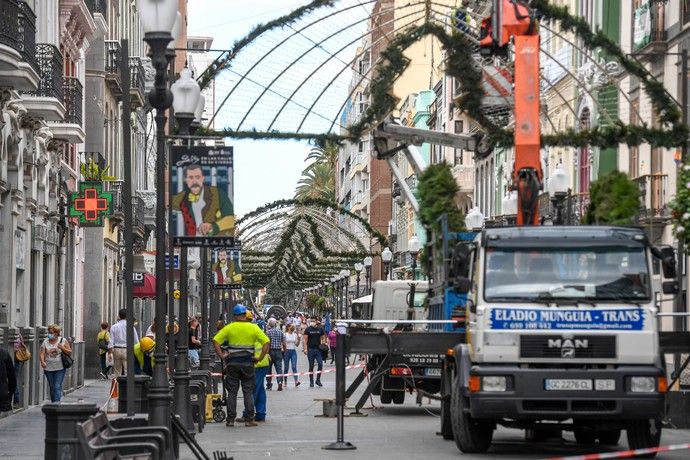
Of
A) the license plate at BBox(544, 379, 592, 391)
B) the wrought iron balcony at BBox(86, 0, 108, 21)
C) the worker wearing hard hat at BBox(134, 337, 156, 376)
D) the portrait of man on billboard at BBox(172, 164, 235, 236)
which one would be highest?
the wrought iron balcony at BBox(86, 0, 108, 21)

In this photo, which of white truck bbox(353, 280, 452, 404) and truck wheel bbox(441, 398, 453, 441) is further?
white truck bbox(353, 280, 452, 404)

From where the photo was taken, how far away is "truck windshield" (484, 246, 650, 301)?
61.7 ft

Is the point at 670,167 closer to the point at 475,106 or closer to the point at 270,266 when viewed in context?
the point at 475,106

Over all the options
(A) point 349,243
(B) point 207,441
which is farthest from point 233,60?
(A) point 349,243

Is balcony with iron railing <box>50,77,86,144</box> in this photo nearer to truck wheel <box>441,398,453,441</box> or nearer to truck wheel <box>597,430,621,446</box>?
truck wheel <box>441,398,453,441</box>

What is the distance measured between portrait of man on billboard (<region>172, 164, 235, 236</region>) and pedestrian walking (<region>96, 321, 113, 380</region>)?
25476 mm

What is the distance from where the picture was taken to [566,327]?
1861cm

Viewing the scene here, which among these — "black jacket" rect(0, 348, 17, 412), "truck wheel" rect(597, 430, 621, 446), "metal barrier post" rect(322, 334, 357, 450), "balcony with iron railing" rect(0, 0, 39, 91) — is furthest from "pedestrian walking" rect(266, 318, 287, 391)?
"truck wheel" rect(597, 430, 621, 446)

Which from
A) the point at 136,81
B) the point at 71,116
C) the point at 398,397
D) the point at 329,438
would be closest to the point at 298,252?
the point at 136,81

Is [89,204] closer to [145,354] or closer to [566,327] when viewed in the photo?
[145,354]

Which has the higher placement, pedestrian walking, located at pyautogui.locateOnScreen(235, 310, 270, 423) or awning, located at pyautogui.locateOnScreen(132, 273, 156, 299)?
awning, located at pyautogui.locateOnScreen(132, 273, 156, 299)

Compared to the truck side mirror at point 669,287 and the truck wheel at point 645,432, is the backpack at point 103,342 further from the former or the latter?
the truck side mirror at point 669,287

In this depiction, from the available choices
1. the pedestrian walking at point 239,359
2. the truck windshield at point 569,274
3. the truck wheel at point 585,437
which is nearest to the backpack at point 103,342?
the pedestrian walking at point 239,359

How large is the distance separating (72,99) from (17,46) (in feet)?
40.1
